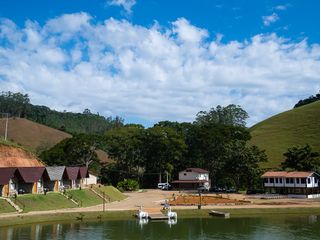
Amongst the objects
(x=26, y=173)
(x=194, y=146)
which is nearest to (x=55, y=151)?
(x=194, y=146)

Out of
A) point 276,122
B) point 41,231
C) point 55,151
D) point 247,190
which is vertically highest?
point 276,122

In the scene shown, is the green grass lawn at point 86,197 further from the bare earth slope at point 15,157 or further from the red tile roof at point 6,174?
the bare earth slope at point 15,157

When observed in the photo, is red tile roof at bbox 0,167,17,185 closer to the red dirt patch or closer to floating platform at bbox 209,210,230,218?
the red dirt patch

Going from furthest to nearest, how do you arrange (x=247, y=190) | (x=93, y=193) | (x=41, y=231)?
(x=247, y=190)
(x=93, y=193)
(x=41, y=231)

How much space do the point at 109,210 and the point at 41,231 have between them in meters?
15.5

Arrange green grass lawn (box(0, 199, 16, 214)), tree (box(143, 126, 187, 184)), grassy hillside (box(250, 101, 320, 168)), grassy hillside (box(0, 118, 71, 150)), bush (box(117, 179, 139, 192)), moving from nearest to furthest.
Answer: green grass lawn (box(0, 199, 16, 214))
bush (box(117, 179, 139, 192))
tree (box(143, 126, 187, 184))
grassy hillside (box(250, 101, 320, 168))
grassy hillside (box(0, 118, 71, 150))

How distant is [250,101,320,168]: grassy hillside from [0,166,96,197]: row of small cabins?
72164 millimetres

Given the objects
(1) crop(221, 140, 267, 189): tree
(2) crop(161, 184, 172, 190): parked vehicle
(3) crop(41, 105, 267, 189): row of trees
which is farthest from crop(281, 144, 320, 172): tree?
(2) crop(161, 184, 172, 190): parked vehicle

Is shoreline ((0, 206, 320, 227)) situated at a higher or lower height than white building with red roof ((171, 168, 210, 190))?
lower

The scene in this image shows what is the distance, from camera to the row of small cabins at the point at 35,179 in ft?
214

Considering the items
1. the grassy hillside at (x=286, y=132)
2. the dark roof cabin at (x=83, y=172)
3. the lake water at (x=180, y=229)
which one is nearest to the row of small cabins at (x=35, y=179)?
the dark roof cabin at (x=83, y=172)

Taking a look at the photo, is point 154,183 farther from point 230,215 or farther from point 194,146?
point 230,215

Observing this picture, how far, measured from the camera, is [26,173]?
2729 inches

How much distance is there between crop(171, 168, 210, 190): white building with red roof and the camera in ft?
359
